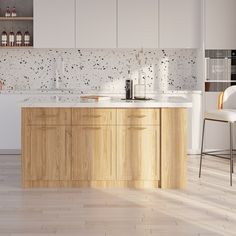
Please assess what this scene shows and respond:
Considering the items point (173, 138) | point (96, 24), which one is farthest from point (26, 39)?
point (173, 138)

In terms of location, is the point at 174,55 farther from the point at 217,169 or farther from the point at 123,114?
the point at 123,114

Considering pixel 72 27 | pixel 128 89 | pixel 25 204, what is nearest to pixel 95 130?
pixel 128 89

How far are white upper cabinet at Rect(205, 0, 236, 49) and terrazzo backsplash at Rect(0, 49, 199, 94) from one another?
1.80 feet

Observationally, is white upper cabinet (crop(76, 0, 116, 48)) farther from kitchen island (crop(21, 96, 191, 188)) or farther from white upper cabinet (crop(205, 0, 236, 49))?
kitchen island (crop(21, 96, 191, 188))

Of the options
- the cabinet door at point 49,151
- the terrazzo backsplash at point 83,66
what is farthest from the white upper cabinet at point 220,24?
the cabinet door at point 49,151

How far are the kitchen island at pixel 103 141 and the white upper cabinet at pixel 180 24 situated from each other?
251 centimetres

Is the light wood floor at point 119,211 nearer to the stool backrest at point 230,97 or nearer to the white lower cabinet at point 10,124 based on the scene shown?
the stool backrest at point 230,97

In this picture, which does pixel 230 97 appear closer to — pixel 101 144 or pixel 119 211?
pixel 101 144

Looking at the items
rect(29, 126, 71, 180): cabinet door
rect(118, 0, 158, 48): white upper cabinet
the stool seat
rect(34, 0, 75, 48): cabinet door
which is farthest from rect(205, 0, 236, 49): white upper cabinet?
rect(29, 126, 71, 180): cabinet door

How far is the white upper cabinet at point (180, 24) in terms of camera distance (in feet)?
24.9

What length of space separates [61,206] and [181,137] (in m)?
1.27

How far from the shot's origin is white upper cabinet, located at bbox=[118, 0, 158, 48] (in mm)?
7578

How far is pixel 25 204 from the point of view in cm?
473

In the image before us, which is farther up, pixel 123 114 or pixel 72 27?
pixel 72 27
